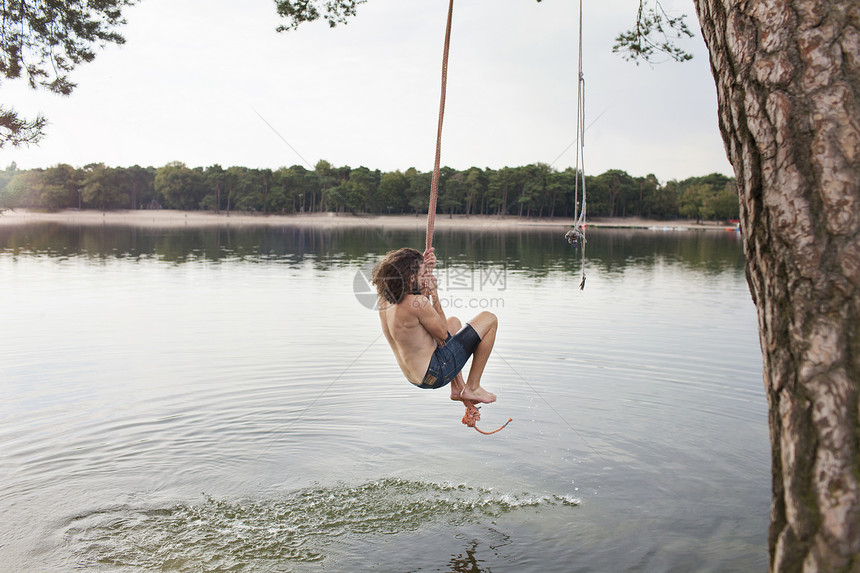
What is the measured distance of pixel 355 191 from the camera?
372ft

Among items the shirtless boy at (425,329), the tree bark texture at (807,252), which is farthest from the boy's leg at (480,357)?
the tree bark texture at (807,252)

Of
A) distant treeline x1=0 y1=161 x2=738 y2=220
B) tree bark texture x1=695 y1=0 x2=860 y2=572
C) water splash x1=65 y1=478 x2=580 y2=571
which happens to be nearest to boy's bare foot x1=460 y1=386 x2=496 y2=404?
water splash x1=65 y1=478 x2=580 y2=571

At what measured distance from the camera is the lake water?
5.40 metres

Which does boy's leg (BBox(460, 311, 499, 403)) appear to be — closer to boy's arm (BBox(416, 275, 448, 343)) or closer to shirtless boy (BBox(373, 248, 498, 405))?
shirtless boy (BBox(373, 248, 498, 405))

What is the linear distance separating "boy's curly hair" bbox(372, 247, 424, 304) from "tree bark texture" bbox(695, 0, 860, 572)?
10.3 ft

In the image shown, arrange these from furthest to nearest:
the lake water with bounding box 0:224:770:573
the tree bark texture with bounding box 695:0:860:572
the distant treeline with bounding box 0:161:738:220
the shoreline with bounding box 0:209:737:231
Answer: the distant treeline with bounding box 0:161:738:220 → the shoreline with bounding box 0:209:737:231 → the lake water with bounding box 0:224:770:573 → the tree bark texture with bounding box 695:0:860:572

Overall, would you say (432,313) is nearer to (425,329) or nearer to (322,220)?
(425,329)

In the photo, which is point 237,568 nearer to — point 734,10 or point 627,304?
point 734,10

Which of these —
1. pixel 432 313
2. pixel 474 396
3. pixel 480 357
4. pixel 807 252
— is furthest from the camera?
pixel 480 357

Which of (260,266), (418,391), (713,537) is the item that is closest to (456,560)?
(713,537)

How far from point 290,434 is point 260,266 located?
23.2 m

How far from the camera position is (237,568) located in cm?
503

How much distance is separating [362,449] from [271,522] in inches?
71.2

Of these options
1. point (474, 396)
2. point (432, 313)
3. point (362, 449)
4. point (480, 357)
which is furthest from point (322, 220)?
point (432, 313)
